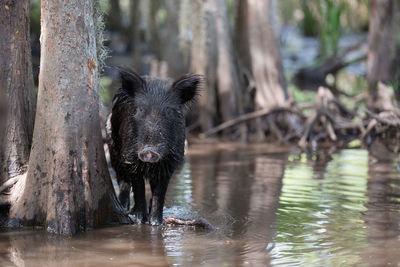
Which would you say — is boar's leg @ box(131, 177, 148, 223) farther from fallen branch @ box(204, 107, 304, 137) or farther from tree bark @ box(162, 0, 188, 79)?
tree bark @ box(162, 0, 188, 79)

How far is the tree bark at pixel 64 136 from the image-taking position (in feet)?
19.4

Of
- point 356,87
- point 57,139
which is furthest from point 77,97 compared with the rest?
point 356,87

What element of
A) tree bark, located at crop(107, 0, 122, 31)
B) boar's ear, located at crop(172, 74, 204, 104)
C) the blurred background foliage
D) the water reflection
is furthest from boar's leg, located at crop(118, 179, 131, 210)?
tree bark, located at crop(107, 0, 122, 31)

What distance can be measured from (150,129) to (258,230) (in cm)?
151

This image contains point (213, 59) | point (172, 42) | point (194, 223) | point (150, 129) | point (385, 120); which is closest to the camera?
point (150, 129)

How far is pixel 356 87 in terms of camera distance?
24.1m

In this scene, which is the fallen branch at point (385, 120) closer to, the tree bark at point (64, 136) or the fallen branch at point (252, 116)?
the fallen branch at point (252, 116)

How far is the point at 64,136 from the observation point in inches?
234

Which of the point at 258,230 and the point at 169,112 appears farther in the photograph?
the point at 169,112

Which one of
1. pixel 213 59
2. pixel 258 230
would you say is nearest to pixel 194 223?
pixel 258 230

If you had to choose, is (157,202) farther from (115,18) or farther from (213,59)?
(115,18)

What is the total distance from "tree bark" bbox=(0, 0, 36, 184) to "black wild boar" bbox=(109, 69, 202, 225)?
100 cm

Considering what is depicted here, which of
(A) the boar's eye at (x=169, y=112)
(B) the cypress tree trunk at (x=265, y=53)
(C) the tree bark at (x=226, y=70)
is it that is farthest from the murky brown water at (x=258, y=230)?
(B) the cypress tree trunk at (x=265, y=53)

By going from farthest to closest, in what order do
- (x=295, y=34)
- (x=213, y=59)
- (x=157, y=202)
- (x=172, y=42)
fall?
(x=295, y=34) → (x=172, y=42) → (x=213, y=59) → (x=157, y=202)
